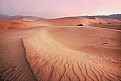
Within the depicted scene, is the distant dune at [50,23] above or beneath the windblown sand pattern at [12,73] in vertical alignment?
beneath

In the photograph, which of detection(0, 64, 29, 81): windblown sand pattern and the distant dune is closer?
detection(0, 64, 29, 81): windblown sand pattern

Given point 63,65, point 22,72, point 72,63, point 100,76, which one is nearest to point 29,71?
point 22,72

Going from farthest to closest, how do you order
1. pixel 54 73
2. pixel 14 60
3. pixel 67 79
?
pixel 14 60 < pixel 54 73 < pixel 67 79

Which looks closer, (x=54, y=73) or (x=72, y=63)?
(x=54, y=73)

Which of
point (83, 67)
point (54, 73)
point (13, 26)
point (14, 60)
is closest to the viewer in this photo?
point (54, 73)

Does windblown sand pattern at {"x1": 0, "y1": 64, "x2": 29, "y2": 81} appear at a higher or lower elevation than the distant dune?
higher

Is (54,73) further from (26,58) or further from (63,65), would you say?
(26,58)

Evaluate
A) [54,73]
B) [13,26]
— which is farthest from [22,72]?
[13,26]

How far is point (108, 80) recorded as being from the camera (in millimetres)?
5301

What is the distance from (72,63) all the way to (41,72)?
61.0 inches

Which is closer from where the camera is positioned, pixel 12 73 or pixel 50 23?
pixel 12 73

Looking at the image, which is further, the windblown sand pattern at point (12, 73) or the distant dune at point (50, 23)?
the distant dune at point (50, 23)

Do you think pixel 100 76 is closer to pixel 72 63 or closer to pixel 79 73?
pixel 79 73

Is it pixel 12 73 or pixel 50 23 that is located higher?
pixel 12 73
